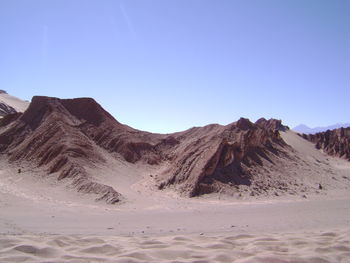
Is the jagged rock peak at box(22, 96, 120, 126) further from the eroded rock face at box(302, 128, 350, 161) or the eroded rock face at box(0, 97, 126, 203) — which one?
the eroded rock face at box(302, 128, 350, 161)

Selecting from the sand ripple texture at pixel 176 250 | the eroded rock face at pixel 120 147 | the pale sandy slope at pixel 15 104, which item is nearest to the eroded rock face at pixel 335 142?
the eroded rock face at pixel 120 147

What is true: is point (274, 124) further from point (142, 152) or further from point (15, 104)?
point (15, 104)

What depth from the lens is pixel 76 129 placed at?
2142 centimetres

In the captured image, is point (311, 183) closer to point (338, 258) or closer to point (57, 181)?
point (57, 181)

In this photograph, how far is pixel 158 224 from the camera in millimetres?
9242

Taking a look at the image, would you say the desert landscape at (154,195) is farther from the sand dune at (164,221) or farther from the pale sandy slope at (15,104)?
the pale sandy slope at (15,104)

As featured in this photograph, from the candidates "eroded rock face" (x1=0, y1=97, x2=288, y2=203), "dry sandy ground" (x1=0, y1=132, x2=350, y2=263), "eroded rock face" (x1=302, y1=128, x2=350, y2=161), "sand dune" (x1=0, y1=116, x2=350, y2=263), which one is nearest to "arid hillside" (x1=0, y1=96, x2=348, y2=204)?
"eroded rock face" (x1=0, y1=97, x2=288, y2=203)

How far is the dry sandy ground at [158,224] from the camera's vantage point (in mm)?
4816

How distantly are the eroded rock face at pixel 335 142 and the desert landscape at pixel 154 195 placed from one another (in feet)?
A: 56.7

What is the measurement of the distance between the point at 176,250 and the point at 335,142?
39304mm

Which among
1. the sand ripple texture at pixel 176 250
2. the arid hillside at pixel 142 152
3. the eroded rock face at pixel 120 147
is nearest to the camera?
the sand ripple texture at pixel 176 250

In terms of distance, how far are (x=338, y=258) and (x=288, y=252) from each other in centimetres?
65

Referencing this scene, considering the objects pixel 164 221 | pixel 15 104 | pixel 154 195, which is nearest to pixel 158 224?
pixel 164 221

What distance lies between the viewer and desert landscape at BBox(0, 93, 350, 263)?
5.16m
